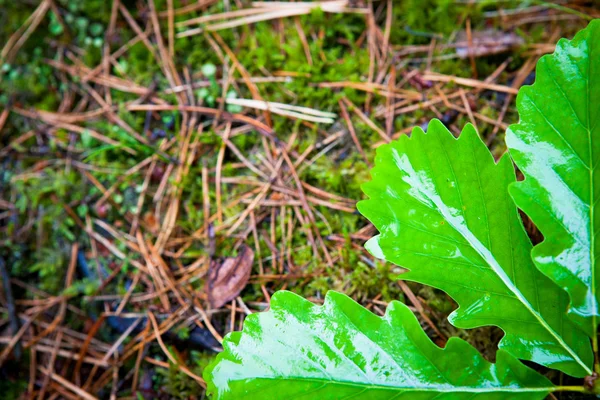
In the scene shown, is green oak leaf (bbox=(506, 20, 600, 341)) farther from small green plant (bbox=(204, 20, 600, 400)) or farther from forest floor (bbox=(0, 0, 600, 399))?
forest floor (bbox=(0, 0, 600, 399))

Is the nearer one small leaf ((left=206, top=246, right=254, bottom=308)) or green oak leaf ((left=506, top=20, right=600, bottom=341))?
green oak leaf ((left=506, top=20, right=600, bottom=341))

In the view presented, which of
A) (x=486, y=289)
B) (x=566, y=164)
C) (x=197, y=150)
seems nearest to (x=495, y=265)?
(x=486, y=289)

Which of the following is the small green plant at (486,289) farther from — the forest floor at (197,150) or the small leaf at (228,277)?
the small leaf at (228,277)

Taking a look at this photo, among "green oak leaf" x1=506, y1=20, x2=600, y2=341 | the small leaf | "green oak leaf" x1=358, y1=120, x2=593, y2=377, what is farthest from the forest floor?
"green oak leaf" x1=506, y1=20, x2=600, y2=341

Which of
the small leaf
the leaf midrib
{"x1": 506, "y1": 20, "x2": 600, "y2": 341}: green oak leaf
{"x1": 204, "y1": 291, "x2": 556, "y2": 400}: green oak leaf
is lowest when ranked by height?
the small leaf

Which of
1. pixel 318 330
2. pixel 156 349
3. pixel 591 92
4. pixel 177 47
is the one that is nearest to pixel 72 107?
pixel 177 47

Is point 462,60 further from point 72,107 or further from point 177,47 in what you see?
point 72,107
